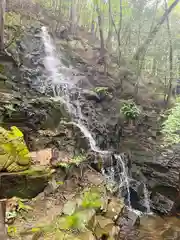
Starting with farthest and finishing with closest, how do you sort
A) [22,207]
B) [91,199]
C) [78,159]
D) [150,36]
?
[150,36] < [78,159] < [91,199] < [22,207]

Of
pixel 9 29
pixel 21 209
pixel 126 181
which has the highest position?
pixel 9 29

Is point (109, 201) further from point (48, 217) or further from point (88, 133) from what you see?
point (88, 133)

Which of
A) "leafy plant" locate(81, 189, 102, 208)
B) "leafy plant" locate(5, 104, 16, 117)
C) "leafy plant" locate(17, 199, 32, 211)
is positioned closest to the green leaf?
"leafy plant" locate(81, 189, 102, 208)

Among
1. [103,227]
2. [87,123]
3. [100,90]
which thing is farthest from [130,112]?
[103,227]

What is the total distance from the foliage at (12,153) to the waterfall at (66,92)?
449 cm

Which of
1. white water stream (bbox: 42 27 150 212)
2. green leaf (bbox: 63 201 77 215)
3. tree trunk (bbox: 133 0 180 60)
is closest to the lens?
green leaf (bbox: 63 201 77 215)

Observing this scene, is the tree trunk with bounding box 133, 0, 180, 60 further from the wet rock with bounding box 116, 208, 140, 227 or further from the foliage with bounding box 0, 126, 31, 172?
the foliage with bounding box 0, 126, 31, 172

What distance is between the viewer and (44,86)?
13375 millimetres

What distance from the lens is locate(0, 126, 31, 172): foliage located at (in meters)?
6.23

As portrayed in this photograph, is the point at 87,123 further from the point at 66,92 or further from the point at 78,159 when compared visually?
the point at 78,159

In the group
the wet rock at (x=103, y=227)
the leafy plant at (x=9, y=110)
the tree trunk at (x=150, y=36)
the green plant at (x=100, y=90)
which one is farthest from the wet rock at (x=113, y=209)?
the tree trunk at (x=150, y=36)

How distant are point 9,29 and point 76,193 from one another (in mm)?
12967

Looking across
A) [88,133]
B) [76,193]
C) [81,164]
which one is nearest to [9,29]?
[88,133]

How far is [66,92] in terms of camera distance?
541 inches
